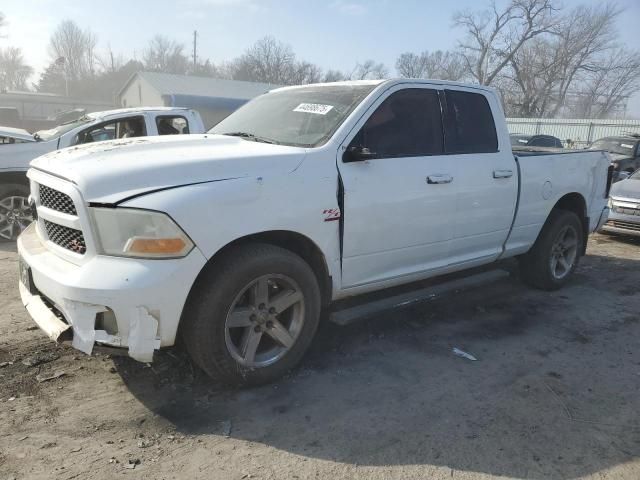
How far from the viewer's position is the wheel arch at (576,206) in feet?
18.5

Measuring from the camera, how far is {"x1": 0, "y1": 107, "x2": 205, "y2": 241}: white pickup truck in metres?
7.21

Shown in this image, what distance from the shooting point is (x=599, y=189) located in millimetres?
6020

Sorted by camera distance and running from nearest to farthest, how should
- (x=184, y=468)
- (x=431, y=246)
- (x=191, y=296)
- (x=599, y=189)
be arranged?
(x=184, y=468) → (x=191, y=296) → (x=431, y=246) → (x=599, y=189)

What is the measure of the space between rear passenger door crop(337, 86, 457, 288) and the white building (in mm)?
27634

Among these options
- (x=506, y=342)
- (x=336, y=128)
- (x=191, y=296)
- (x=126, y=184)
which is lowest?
(x=506, y=342)

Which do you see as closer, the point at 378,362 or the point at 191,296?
the point at 191,296

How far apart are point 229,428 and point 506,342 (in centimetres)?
247

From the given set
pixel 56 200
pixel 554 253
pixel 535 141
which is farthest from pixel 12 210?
pixel 535 141

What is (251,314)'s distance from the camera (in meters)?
3.24

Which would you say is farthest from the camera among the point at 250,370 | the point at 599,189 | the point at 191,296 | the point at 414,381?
the point at 599,189

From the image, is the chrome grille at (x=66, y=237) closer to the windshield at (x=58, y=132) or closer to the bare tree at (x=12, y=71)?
the windshield at (x=58, y=132)

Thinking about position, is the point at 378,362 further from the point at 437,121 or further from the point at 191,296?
the point at 437,121

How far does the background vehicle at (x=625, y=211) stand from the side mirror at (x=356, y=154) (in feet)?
22.0

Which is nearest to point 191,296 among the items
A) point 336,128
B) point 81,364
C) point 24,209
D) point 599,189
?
point 81,364
